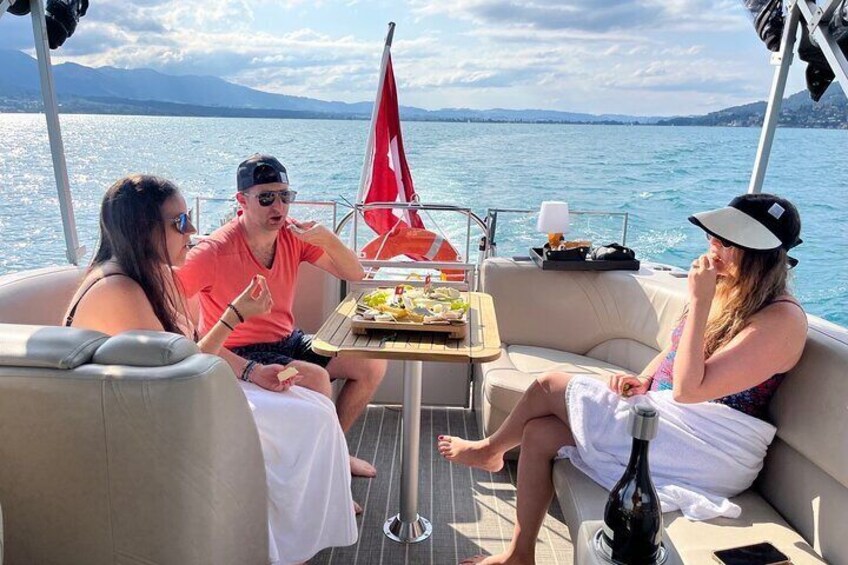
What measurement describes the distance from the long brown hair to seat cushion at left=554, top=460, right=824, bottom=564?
0.42m

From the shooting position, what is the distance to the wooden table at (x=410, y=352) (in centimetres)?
176

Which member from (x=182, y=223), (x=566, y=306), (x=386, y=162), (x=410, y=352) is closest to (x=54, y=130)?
(x=182, y=223)

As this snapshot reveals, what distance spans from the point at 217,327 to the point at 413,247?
2.25 m

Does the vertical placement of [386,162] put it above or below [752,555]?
above

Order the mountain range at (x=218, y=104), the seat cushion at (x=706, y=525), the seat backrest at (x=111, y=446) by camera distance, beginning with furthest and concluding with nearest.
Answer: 1. the mountain range at (x=218, y=104)
2. the seat cushion at (x=706, y=525)
3. the seat backrest at (x=111, y=446)

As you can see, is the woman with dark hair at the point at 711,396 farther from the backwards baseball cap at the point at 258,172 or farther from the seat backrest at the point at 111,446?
the backwards baseball cap at the point at 258,172

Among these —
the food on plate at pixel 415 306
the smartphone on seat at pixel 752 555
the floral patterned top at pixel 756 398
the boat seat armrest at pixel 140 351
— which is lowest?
the smartphone on seat at pixel 752 555

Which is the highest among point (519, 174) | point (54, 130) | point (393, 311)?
point (54, 130)

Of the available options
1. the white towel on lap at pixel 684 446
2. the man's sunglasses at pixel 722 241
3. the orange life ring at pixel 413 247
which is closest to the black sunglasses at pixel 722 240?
the man's sunglasses at pixel 722 241

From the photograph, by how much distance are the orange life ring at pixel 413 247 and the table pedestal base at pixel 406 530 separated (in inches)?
77.8

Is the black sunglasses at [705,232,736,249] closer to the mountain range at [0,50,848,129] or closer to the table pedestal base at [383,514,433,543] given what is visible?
the table pedestal base at [383,514,433,543]

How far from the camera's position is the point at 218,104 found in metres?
22.0

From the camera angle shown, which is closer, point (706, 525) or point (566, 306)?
point (706, 525)

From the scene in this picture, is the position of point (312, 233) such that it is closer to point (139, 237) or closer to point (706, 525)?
point (139, 237)
